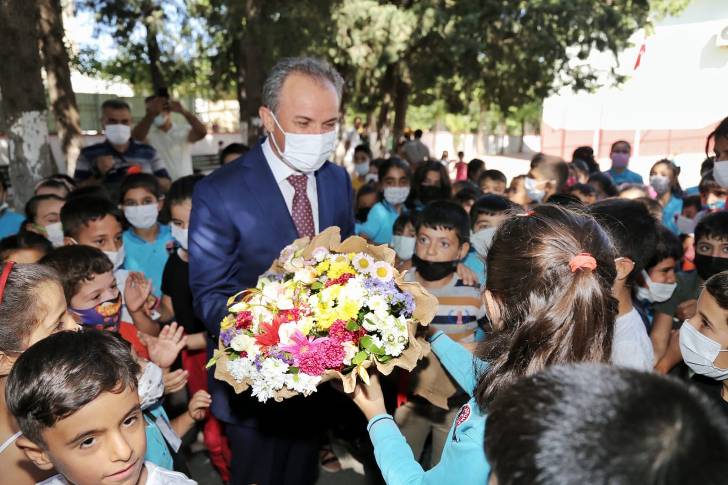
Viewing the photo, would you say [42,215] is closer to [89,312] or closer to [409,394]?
[89,312]

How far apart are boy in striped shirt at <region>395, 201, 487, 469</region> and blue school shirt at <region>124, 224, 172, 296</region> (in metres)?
2.10

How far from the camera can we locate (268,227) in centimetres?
287

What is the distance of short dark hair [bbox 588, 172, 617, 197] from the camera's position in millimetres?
6541

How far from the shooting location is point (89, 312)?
3.07 metres

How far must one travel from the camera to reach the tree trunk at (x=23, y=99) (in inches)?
275

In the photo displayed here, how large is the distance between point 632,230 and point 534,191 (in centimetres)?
336

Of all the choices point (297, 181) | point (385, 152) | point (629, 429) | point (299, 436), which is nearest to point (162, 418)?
point (299, 436)

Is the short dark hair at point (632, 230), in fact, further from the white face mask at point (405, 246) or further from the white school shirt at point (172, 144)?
the white school shirt at point (172, 144)

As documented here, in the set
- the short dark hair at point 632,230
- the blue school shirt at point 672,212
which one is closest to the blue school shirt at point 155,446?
the short dark hair at point 632,230

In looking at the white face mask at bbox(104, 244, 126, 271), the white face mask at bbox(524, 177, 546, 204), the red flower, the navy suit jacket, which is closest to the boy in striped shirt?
the navy suit jacket

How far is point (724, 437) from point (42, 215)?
5222mm

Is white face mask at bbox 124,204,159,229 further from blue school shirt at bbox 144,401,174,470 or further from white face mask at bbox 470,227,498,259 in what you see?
white face mask at bbox 470,227,498,259

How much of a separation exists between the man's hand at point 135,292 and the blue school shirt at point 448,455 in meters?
2.09

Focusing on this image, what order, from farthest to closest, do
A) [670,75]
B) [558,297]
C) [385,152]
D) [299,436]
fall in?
[670,75]
[385,152]
[299,436]
[558,297]
